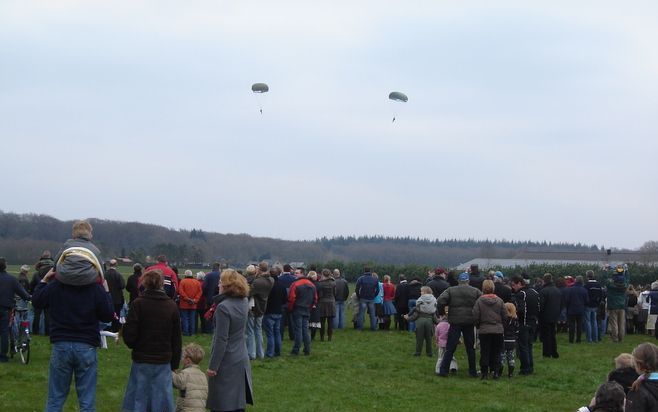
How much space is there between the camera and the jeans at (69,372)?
6867mm

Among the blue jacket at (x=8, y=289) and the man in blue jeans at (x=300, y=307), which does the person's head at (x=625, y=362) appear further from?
the blue jacket at (x=8, y=289)

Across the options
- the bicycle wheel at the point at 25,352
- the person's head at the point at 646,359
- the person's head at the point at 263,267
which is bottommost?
the bicycle wheel at the point at 25,352

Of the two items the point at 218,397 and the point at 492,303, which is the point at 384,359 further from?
the point at 218,397

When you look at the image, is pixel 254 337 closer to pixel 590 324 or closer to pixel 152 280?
pixel 152 280

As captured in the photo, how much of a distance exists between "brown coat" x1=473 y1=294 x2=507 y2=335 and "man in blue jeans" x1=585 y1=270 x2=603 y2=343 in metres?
7.44

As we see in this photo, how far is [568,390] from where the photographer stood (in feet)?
40.2

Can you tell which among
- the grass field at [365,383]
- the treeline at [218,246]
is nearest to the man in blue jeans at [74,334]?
the grass field at [365,383]

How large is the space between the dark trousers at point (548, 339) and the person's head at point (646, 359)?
10.5 meters

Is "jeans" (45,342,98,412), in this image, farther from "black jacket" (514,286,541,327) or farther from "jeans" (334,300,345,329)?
"jeans" (334,300,345,329)

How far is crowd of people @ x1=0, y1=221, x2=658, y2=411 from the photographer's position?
271 inches

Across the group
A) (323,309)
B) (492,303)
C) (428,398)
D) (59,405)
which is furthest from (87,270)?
(323,309)

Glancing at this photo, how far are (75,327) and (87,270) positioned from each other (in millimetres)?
515

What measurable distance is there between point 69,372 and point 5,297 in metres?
5.96

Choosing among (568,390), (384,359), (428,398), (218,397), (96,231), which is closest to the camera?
(218,397)
